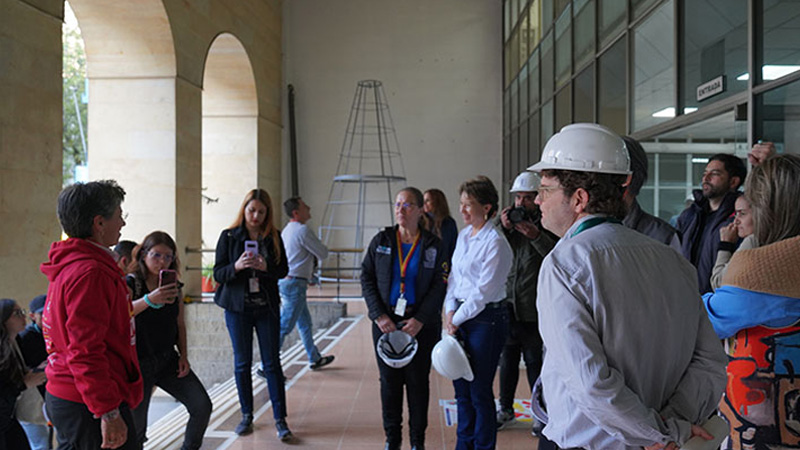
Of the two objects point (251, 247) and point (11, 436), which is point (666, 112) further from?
point (11, 436)

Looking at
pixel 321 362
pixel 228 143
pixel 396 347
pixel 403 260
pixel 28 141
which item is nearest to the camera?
pixel 396 347

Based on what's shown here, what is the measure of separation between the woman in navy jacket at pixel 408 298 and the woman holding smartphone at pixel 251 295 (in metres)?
0.83

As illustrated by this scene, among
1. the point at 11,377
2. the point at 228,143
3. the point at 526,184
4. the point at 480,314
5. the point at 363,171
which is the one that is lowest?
the point at 11,377

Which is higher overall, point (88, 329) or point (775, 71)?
point (775, 71)

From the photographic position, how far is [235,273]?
13.2 feet

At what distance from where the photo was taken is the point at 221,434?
4.20 metres

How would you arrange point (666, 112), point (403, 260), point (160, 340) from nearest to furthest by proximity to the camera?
1. point (160, 340)
2. point (403, 260)
3. point (666, 112)

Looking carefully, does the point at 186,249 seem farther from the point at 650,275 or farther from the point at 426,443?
the point at 650,275

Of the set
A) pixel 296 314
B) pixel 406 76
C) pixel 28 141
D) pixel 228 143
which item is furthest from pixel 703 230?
pixel 406 76

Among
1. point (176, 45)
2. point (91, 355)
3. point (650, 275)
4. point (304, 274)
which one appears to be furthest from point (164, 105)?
point (650, 275)

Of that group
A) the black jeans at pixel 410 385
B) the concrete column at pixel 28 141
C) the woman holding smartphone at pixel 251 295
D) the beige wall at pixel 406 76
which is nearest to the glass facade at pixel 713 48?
the black jeans at pixel 410 385

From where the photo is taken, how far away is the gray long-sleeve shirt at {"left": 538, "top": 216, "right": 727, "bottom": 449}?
4.59 ft

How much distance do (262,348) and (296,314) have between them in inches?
79.5

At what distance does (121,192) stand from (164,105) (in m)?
7.16
